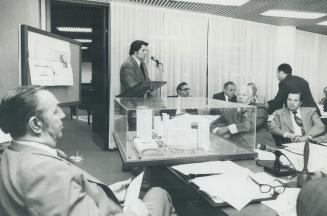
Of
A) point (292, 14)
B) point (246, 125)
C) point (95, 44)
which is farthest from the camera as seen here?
point (95, 44)

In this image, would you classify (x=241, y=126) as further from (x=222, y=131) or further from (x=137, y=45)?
(x=137, y=45)

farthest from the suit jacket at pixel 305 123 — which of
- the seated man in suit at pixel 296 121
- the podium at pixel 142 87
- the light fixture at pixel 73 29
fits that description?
the light fixture at pixel 73 29

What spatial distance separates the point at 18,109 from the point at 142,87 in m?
1.77

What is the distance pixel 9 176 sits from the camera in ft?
3.77

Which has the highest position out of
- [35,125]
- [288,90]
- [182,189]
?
[288,90]

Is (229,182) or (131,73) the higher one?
(131,73)

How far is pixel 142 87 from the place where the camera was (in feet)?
9.88

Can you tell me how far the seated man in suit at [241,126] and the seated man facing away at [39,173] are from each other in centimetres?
141

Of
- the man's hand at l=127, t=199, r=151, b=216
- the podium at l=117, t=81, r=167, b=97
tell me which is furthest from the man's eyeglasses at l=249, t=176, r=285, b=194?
the podium at l=117, t=81, r=167, b=97

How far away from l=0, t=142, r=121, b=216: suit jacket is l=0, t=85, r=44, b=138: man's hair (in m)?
0.13

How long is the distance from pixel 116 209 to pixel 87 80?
972cm

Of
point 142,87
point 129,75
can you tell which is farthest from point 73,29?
point 142,87

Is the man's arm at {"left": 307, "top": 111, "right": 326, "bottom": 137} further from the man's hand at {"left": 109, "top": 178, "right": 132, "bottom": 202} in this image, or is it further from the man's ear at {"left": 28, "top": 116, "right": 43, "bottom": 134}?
the man's ear at {"left": 28, "top": 116, "right": 43, "bottom": 134}

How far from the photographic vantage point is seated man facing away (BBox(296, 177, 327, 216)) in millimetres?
772
